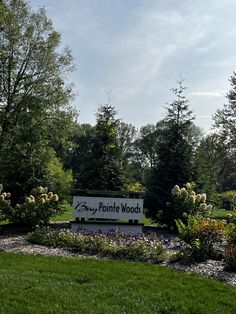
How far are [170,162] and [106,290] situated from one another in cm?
926

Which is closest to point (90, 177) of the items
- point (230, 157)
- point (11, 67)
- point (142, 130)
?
point (11, 67)

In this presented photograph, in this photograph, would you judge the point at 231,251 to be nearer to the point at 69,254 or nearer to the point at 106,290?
the point at 106,290

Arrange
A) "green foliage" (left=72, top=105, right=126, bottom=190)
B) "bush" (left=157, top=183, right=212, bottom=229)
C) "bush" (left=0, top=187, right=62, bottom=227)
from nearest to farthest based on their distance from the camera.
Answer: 1. "bush" (left=157, top=183, right=212, bottom=229)
2. "bush" (left=0, top=187, right=62, bottom=227)
3. "green foliage" (left=72, top=105, right=126, bottom=190)

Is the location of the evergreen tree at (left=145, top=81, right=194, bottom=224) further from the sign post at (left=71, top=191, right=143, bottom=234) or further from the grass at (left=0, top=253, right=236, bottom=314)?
the grass at (left=0, top=253, right=236, bottom=314)

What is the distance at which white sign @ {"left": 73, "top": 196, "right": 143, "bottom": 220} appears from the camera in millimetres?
12484

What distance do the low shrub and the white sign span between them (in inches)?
69.7

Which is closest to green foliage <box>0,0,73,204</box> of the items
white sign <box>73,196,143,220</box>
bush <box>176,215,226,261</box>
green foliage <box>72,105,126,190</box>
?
green foliage <box>72,105,126,190</box>

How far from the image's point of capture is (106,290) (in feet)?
20.7

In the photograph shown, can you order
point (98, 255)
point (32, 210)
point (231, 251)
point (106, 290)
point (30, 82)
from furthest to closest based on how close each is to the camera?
1. point (30, 82)
2. point (32, 210)
3. point (98, 255)
4. point (231, 251)
5. point (106, 290)

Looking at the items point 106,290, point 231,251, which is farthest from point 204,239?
point 106,290

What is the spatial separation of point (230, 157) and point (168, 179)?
22.6 m

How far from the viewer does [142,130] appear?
8062 cm

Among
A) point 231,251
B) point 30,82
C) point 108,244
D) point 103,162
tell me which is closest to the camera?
point 231,251

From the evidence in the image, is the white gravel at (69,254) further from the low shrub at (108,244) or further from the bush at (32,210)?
the bush at (32,210)
